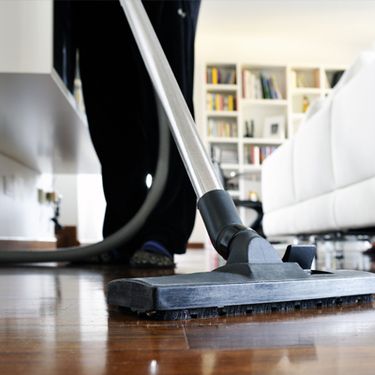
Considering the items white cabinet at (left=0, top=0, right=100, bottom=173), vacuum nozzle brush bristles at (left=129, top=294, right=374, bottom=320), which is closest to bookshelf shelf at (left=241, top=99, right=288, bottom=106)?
white cabinet at (left=0, top=0, right=100, bottom=173)

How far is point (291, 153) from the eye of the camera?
292 cm

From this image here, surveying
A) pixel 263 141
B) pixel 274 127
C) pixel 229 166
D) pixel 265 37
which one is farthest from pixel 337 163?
pixel 265 37

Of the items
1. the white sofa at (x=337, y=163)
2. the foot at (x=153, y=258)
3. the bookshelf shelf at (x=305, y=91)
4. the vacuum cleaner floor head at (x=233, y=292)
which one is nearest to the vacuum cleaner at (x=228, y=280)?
the vacuum cleaner floor head at (x=233, y=292)

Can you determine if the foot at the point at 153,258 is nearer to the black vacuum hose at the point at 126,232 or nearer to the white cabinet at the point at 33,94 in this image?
the black vacuum hose at the point at 126,232

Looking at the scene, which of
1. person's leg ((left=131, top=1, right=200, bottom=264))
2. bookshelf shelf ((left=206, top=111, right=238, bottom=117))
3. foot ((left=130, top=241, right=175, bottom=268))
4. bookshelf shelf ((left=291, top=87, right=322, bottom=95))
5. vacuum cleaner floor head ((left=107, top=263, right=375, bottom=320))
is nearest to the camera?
vacuum cleaner floor head ((left=107, top=263, right=375, bottom=320))

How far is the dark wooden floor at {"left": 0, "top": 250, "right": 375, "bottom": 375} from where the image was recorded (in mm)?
327

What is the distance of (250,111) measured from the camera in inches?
295

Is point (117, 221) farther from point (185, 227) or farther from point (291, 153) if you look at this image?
point (291, 153)

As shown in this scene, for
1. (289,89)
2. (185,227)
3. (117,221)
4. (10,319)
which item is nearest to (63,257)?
(117,221)

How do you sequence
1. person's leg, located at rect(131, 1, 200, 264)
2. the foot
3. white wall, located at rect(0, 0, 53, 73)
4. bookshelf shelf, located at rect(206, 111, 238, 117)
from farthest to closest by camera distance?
bookshelf shelf, located at rect(206, 111, 238, 117)
person's leg, located at rect(131, 1, 200, 264)
the foot
white wall, located at rect(0, 0, 53, 73)

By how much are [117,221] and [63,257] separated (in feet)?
0.69

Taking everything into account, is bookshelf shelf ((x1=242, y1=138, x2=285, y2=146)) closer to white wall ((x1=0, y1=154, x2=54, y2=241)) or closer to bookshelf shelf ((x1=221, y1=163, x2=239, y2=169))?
bookshelf shelf ((x1=221, y1=163, x2=239, y2=169))

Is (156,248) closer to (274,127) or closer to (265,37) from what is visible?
(274,127)

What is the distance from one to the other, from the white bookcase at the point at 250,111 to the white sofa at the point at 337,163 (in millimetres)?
4098
